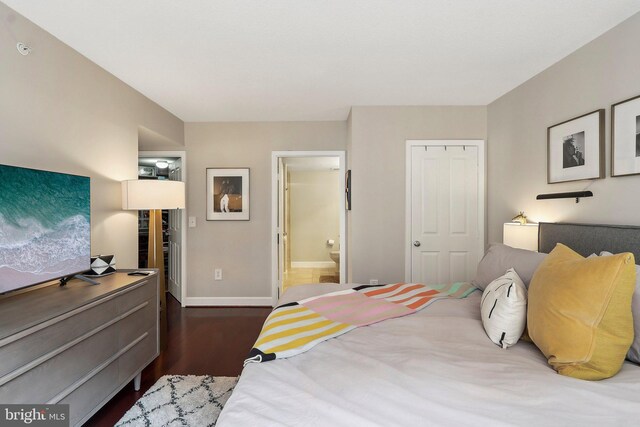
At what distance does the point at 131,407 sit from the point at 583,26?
389 cm

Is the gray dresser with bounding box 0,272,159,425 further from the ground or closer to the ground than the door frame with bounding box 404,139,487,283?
closer to the ground

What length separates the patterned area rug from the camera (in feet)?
6.13

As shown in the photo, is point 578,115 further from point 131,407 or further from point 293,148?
point 131,407

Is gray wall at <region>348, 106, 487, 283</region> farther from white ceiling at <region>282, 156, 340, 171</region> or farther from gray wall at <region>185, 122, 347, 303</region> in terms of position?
white ceiling at <region>282, 156, 340, 171</region>

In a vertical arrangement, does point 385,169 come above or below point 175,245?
above

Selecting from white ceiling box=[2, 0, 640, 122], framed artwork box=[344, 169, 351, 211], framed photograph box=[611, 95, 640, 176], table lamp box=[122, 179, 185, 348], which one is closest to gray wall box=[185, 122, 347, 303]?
framed artwork box=[344, 169, 351, 211]

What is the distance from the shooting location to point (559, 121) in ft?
8.01

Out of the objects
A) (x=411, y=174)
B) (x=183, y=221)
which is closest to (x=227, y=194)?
(x=183, y=221)

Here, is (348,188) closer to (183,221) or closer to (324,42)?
(324,42)

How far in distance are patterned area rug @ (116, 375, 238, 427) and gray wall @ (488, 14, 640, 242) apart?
2855mm

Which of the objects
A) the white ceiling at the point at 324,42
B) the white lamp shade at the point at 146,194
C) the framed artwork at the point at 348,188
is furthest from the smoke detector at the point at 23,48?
the framed artwork at the point at 348,188

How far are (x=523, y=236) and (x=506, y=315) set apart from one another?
4.55ft

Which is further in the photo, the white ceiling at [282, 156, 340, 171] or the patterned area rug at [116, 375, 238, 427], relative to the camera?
the white ceiling at [282, 156, 340, 171]

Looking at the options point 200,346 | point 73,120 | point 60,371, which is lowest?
point 200,346
